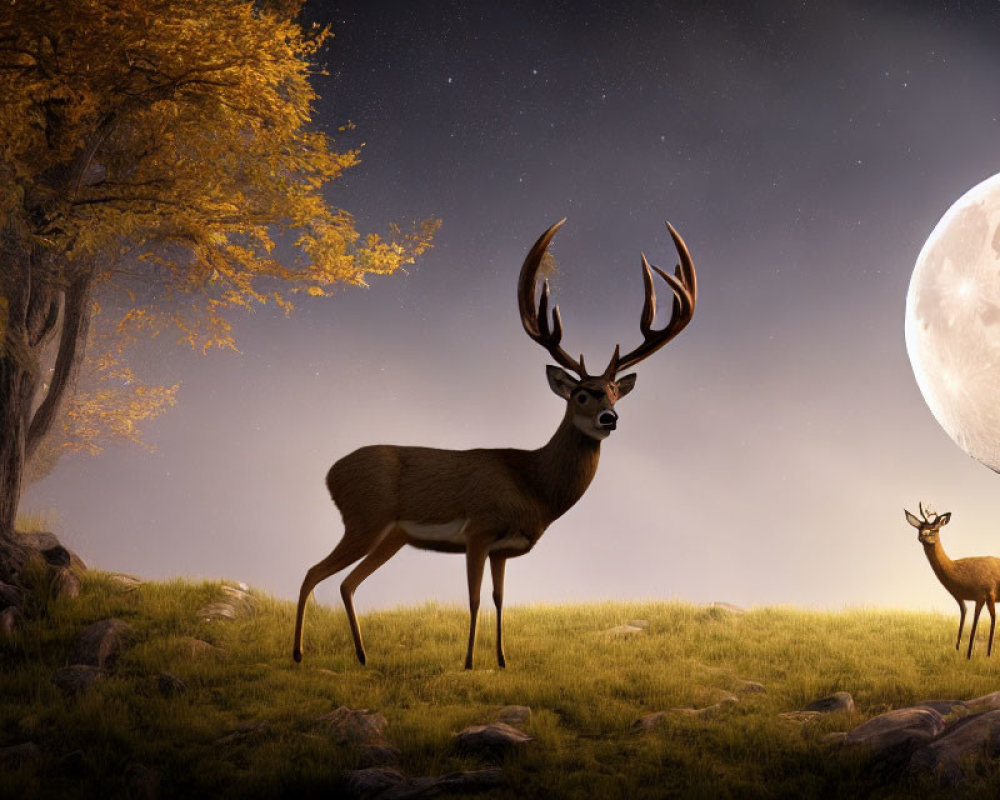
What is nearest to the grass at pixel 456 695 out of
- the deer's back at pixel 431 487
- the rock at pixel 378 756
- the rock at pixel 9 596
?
the rock at pixel 378 756

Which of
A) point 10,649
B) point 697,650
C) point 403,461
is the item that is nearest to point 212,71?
point 403,461

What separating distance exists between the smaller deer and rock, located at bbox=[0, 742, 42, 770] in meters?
9.76

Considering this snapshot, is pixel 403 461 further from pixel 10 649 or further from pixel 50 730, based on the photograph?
pixel 10 649

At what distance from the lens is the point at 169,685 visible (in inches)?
342

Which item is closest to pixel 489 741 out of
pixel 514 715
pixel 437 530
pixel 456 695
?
pixel 514 715

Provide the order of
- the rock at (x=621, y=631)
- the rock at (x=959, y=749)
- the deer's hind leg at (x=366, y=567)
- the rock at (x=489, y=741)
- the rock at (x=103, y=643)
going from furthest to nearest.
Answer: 1. the rock at (x=621, y=631)
2. the rock at (x=103, y=643)
3. the deer's hind leg at (x=366, y=567)
4. the rock at (x=489, y=741)
5. the rock at (x=959, y=749)

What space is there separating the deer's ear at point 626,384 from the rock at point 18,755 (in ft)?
18.8

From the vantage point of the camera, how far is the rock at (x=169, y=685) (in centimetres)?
860

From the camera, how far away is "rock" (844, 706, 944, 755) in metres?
6.77

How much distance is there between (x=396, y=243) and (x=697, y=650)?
6.81 meters

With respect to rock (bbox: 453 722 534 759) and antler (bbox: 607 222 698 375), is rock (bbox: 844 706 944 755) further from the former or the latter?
antler (bbox: 607 222 698 375)

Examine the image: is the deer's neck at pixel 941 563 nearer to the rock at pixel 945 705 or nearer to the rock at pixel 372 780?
the rock at pixel 945 705

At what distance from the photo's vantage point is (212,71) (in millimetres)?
11062

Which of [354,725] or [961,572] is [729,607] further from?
[354,725]
